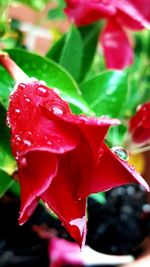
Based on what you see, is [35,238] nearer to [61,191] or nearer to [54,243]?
[54,243]

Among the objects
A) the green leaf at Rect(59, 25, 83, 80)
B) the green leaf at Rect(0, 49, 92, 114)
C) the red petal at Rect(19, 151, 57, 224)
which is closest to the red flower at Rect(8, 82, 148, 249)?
the red petal at Rect(19, 151, 57, 224)

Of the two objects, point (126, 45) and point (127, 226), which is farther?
point (127, 226)

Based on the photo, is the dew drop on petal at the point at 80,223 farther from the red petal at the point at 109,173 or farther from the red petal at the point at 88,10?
the red petal at the point at 88,10

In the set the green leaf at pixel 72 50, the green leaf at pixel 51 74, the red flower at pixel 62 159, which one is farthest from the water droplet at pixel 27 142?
the green leaf at pixel 72 50

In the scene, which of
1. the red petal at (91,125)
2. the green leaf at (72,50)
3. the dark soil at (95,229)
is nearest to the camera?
the red petal at (91,125)

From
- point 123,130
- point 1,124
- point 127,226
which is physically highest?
point 1,124

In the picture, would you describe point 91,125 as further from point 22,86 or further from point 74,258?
point 74,258

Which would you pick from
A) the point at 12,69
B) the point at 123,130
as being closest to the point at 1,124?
the point at 12,69

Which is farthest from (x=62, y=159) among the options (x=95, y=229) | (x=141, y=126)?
(x=95, y=229)
